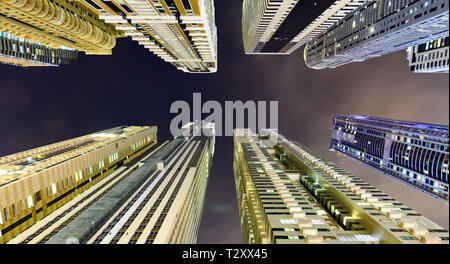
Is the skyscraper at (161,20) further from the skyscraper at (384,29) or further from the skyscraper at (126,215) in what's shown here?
the skyscraper at (384,29)

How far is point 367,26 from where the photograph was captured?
117 metres

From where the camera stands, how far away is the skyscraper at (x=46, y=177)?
5150 centimetres

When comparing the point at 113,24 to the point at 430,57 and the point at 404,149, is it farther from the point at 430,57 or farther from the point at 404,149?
the point at 404,149

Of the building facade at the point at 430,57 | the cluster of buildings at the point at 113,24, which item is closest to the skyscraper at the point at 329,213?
the cluster of buildings at the point at 113,24

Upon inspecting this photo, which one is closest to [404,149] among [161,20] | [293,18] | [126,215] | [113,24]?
[293,18]

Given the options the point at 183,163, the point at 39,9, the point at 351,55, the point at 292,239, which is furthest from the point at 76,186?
the point at 351,55

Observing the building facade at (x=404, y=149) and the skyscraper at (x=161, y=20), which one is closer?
the skyscraper at (x=161, y=20)

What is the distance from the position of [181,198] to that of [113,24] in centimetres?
8008

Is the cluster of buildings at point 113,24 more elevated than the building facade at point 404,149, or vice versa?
the cluster of buildings at point 113,24

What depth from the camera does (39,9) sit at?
70.3 meters

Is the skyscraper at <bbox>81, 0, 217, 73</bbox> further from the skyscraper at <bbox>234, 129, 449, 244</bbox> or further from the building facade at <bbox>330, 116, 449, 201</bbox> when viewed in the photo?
the building facade at <bbox>330, 116, 449, 201</bbox>

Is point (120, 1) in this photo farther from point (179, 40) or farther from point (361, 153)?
point (361, 153)

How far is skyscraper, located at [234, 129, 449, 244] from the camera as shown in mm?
38531
